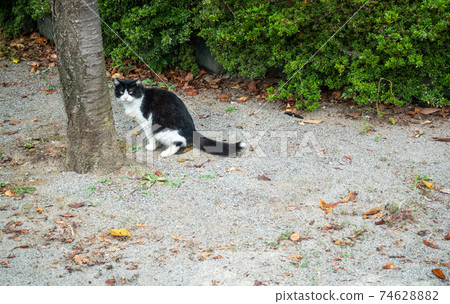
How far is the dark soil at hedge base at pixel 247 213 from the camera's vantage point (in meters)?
3.25

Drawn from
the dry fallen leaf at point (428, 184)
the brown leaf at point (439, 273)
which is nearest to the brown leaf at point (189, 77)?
the dry fallen leaf at point (428, 184)

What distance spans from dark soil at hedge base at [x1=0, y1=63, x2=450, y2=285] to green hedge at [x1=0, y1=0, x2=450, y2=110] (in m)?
0.50

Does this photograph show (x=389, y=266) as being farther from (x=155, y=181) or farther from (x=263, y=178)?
(x=155, y=181)

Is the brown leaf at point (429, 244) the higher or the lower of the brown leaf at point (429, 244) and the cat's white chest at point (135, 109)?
the lower

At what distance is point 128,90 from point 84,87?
34.3 inches

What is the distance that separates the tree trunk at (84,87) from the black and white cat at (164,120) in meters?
0.58

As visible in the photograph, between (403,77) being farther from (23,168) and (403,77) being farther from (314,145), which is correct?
(23,168)

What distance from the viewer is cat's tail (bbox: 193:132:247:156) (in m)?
5.05

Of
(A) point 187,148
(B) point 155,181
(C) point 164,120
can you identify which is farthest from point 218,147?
(B) point 155,181

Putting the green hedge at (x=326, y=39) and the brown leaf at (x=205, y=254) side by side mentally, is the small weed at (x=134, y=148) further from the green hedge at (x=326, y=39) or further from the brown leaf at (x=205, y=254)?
the brown leaf at (x=205, y=254)

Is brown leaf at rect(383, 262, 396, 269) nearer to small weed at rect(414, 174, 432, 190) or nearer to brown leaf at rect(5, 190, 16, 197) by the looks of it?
small weed at rect(414, 174, 432, 190)

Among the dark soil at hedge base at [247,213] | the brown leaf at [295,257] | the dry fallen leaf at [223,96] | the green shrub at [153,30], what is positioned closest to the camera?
the dark soil at hedge base at [247,213]

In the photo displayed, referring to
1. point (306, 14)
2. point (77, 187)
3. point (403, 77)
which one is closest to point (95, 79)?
point (77, 187)

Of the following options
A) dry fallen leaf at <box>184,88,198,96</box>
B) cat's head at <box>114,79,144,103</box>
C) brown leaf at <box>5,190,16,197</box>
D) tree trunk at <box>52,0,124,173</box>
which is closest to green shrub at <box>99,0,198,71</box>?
dry fallen leaf at <box>184,88,198,96</box>
